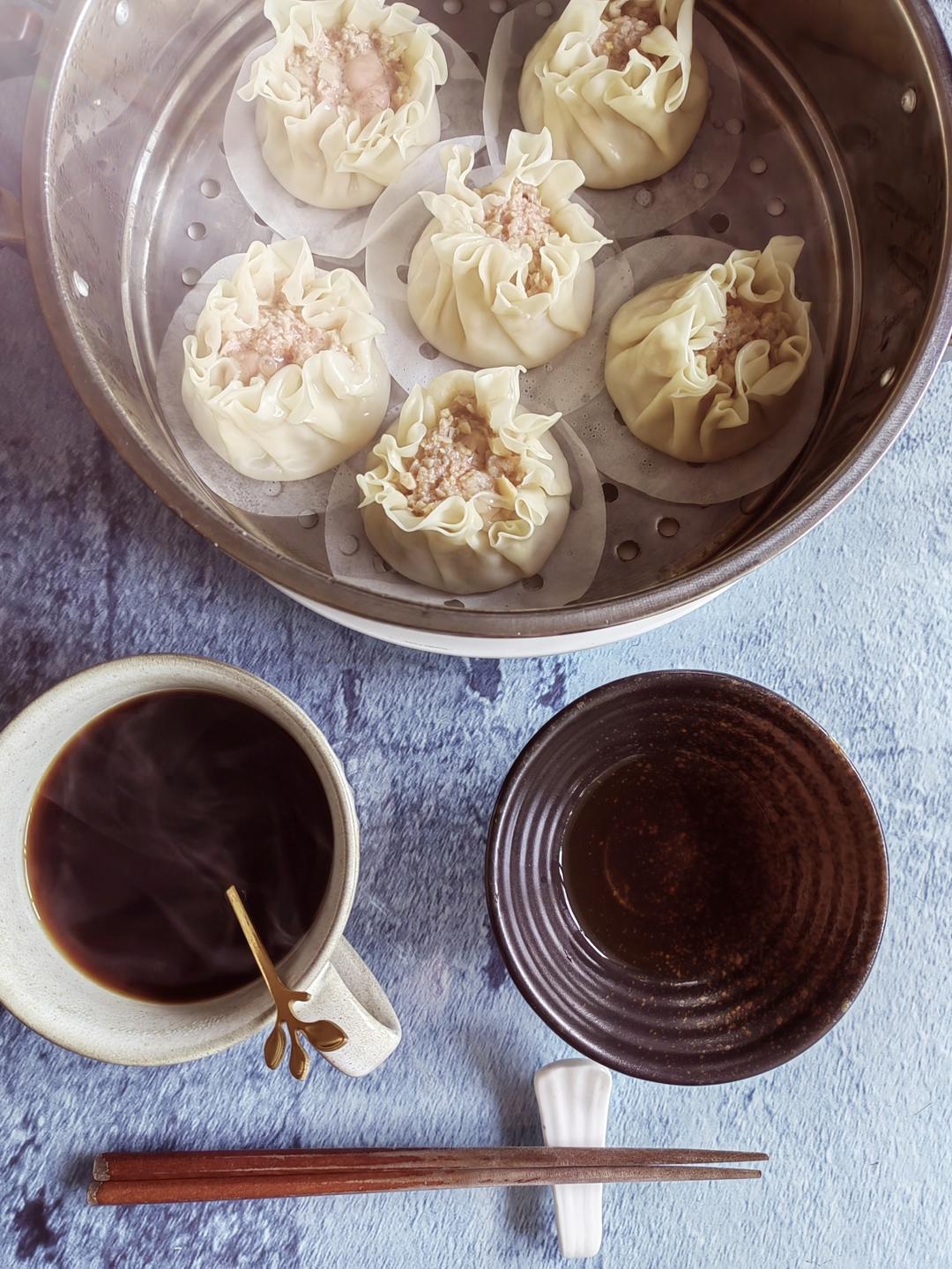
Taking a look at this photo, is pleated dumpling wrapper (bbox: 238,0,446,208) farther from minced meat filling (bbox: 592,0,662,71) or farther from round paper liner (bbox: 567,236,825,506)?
round paper liner (bbox: 567,236,825,506)

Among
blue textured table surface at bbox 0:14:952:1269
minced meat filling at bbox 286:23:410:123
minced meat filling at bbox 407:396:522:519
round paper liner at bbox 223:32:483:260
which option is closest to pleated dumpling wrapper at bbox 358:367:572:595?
minced meat filling at bbox 407:396:522:519

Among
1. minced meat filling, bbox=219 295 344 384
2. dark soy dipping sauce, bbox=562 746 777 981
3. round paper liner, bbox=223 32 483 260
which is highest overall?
round paper liner, bbox=223 32 483 260

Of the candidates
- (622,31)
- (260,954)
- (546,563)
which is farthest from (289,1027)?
(622,31)

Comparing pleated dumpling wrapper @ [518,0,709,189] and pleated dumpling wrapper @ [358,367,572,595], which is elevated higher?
pleated dumpling wrapper @ [518,0,709,189]

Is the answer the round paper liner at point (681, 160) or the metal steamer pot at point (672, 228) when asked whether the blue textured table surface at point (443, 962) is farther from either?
the round paper liner at point (681, 160)

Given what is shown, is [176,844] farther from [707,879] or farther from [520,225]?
[520,225]
